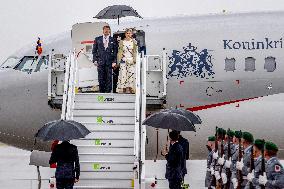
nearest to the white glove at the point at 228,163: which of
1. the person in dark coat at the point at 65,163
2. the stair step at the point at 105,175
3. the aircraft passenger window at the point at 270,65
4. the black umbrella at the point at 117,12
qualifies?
the stair step at the point at 105,175

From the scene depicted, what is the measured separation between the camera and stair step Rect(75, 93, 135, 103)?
19141 millimetres

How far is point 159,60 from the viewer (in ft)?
67.6

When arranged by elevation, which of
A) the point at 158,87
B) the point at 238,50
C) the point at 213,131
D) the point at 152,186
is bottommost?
the point at 152,186

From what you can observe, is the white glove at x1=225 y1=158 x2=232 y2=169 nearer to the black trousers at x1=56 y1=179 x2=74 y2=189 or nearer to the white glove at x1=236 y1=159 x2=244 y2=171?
the white glove at x1=236 y1=159 x2=244 y2=171

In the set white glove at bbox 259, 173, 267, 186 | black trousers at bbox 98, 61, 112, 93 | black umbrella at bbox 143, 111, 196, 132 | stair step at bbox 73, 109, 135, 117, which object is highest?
black trousers at bbox 98, 61, 112, 93

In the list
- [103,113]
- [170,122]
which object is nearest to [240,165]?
[170,122]

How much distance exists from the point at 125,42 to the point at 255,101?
4751 mm

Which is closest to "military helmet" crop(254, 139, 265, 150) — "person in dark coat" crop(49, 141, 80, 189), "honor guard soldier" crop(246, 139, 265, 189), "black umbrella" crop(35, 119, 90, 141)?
"honor guard soldier" crop(246, 139, 265, 189)

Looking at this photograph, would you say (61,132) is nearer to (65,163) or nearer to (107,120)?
(65,163)

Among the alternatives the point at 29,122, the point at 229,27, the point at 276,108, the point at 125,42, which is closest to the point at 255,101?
the point at 276,108

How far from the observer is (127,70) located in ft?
65.2

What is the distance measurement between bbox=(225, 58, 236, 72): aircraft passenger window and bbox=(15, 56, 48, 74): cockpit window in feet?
19.9

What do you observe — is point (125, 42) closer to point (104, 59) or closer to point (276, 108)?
point (104, 59)

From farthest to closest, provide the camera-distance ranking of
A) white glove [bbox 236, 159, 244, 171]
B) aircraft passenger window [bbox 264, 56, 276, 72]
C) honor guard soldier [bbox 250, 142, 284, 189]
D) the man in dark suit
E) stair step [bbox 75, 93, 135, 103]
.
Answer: aircraft passenger window [bbox 264, 56, 276, 72] → the man in dark suit → stair step [bbox 75, 93, 135, 103] → white glove [bbox 236, 159, 244, 171] → honor guard soldier [bbox 250, 142, 284, 189]
